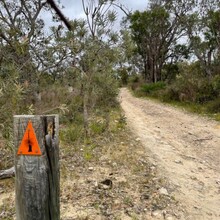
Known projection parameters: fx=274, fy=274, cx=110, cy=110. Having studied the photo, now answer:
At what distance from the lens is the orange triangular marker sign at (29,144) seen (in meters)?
1.43

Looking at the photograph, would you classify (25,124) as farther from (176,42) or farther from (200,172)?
(176,42)

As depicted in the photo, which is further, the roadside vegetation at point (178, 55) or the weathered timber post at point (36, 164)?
the roadside vegetation at point (178, 55)

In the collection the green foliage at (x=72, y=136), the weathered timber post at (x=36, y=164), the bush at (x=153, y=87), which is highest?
the bush at (x=153, y=87)

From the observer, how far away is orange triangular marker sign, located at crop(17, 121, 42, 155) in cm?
143

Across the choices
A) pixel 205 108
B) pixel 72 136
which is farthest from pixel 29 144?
pixel 205 108

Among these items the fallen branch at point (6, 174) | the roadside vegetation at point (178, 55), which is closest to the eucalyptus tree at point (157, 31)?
the roadside vegetation at point (178, 55)

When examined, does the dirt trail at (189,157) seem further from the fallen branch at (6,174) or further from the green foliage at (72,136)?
the fallen branch at (6,174)

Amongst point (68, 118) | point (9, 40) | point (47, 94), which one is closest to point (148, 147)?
point (68, 118)

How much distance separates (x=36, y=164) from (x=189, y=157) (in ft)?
13.2

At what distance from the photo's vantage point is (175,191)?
3.52 meters

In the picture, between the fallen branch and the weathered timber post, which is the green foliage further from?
the weathered timber post

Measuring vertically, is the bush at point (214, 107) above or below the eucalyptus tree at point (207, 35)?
below

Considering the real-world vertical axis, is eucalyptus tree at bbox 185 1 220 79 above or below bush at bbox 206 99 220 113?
above

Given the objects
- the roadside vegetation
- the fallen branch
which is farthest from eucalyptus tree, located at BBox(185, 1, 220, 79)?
Result: the fallen branch
